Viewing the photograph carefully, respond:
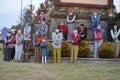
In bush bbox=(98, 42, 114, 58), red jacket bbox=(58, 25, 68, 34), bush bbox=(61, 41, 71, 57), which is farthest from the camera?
red jacket bbox=(58, 25, 68, 34)

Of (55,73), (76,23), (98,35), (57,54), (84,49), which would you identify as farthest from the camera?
(76,23)

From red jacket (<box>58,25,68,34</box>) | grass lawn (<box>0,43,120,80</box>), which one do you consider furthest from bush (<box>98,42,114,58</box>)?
grass lawn (<box>0,43,120,80</box>)

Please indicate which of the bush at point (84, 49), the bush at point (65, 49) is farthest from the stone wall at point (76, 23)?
the bush at point (65, 49)

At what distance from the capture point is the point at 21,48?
72.5 ft

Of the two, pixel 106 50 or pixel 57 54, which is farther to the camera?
pixel 106 50

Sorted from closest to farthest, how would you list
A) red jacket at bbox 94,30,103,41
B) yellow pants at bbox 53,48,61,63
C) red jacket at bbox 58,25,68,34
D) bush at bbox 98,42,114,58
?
1. yellow pants at bbox 53,48,61,63
2. bush at bbox 98,42,114,58
3. red jacket at bbox 94,30,103,41
4. red jacket at bbox 58,25,68,34

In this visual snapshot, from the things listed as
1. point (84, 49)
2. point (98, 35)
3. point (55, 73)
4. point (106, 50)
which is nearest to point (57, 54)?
point (84, 49)

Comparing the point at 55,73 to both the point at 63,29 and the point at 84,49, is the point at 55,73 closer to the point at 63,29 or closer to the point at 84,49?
the point at 84,49

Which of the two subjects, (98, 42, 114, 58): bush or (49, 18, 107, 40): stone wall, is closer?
(98, 42, 114, 58): bush

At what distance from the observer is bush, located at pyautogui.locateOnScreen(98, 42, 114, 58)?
21734 millimetres

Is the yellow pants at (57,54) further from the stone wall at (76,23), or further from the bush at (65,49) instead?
the stone wall at (76,23)

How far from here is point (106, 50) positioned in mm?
21797

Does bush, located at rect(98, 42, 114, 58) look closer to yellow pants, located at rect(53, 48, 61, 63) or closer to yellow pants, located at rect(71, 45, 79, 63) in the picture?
yellow pants, located at rect(71, 45, 79, 63)

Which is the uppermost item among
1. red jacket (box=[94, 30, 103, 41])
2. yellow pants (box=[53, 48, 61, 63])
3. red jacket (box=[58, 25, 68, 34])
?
red jacket (box=[58, 25, 68, 34])
